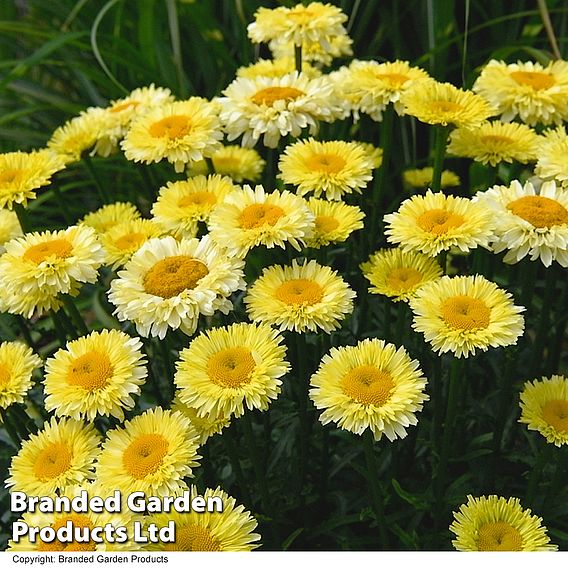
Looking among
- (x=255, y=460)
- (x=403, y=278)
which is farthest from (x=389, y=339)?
(x=255, y=460)

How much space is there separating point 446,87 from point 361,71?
21cm

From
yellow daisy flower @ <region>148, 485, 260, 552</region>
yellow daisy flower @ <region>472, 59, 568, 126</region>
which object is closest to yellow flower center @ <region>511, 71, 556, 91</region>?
yellow daisy flower @ <region>472, 59, 568, 126</region>

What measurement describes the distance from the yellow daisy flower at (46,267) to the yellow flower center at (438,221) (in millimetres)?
555

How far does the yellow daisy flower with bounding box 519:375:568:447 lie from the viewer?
118cm

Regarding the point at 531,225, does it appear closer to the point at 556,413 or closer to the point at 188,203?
the point at 556,413

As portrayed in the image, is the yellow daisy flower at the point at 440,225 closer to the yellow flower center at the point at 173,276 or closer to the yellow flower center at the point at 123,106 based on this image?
the yellow flower center at the point at 173,276

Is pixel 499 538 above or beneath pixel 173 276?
beneath

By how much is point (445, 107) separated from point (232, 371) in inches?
27.2

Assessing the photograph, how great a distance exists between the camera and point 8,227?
1.50m

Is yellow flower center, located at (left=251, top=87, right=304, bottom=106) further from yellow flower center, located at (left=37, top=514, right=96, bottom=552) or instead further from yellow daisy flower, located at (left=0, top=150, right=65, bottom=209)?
yellow flower center, located at (left=37, top=514, right=96, bottom=552)

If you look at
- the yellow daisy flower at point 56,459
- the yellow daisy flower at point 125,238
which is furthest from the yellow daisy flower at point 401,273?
the yellow daisy flower at point 56,459

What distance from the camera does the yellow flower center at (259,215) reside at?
49.3 inches

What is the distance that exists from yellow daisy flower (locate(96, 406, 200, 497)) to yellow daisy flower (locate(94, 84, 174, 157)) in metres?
0.77

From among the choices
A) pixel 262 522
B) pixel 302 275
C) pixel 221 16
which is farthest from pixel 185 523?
pixel 221 16
